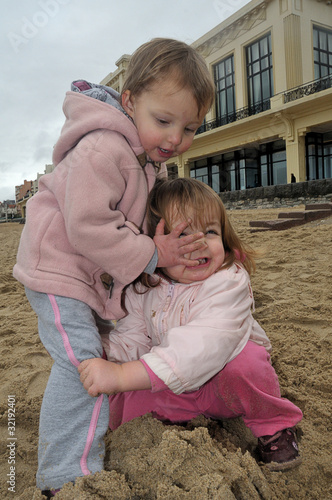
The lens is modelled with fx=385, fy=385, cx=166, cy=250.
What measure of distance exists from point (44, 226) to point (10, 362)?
3.78 ft

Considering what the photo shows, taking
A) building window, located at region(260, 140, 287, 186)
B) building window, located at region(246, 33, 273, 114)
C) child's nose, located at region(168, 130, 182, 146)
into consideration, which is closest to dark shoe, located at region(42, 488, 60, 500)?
child's nose, located at region(168, 130, 182, 146)

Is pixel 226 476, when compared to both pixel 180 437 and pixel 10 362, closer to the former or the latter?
pixel 180 437

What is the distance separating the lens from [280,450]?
1.26 metres

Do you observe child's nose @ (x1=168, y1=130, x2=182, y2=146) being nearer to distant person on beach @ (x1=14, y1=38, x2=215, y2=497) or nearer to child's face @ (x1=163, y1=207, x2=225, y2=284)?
distant person on beach @ (x1=14, y1=38, x2=215, y2=497)

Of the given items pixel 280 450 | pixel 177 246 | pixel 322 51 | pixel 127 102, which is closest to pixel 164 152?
pixel 127 102

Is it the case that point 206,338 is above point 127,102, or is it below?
below

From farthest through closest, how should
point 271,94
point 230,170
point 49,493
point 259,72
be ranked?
1. point 230,170
2. point 259,72
3. point 271,94
4. point 49,493

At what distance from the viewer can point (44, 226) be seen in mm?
1395

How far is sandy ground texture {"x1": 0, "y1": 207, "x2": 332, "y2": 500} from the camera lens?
101cm

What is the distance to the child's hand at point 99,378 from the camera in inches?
46.8

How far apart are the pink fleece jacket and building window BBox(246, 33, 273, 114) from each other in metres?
15.0

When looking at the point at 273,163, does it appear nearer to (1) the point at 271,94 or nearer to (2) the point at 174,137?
(1) the point at 271,94

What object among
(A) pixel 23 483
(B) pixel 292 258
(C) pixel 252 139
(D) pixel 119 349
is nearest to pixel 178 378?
(D) pixel 119 349

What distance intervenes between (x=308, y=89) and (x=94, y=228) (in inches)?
562
